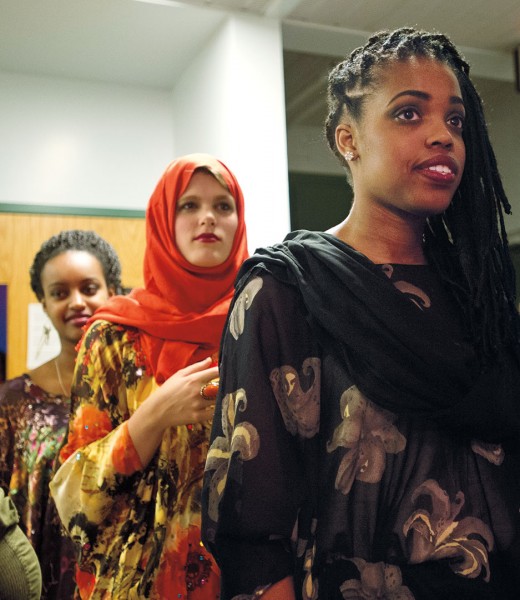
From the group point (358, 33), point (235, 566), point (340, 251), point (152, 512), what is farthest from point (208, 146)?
point (235, 566)

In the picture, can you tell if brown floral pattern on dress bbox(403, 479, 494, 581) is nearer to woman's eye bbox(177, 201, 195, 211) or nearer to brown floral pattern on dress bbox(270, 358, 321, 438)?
brown floral pattern on dress bbox(270, 358, 321, 438)

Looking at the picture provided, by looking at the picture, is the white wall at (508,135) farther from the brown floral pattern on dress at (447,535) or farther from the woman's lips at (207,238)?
the brown floral pattern on dress at (447,535)

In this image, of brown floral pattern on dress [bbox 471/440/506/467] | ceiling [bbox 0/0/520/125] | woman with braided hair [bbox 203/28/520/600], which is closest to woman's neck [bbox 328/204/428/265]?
woman with braided hair [bbox 203/28/520/600]

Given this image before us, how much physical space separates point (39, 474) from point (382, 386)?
1.15m

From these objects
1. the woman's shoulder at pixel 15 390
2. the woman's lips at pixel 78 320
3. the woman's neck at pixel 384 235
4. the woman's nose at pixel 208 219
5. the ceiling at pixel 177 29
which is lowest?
the woman's shoulder at pixel 15 390

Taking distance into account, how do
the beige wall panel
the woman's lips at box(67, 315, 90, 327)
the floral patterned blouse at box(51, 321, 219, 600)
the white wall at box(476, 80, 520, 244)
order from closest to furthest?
the floral patterned blouse at box(51, 321, 219, 600) → the woman's lips at box(67, 315, 90, 327) → the beige wall panel → the white wall at box(476, 80, 520, 244)

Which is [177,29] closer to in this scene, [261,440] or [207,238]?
[207,238]

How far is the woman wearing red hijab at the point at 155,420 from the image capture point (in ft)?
3.83

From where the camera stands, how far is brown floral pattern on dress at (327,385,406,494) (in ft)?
2.38

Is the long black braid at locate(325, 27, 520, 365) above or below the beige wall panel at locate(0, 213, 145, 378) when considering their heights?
below

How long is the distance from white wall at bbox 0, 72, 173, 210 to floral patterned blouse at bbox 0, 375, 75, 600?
131 cm

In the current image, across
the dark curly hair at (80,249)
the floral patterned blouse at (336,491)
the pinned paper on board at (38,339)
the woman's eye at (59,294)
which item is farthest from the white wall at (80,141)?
the floral patterned blouse at (336,491)

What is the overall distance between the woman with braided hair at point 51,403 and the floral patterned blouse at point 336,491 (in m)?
1.01

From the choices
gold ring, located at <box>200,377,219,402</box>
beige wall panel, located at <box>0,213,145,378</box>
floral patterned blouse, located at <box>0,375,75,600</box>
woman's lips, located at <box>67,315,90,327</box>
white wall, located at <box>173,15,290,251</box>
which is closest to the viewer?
gold ring, located at <box>200,377,219,402</box>
